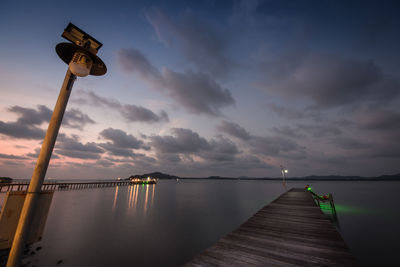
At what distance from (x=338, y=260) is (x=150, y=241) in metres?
13.0

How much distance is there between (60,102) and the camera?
119 inches

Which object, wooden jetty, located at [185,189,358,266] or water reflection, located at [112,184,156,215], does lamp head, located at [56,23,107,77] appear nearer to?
wooden jetty, located at [185,189,358,266]

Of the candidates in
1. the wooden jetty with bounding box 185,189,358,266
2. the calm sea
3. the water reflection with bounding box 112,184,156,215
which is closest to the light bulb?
the wooden jetty with bounding box 185,189,358,266

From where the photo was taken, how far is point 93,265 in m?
9.55

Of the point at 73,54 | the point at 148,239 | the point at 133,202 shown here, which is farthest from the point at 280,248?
the point at 133,202

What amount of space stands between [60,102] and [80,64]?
821 millimetres

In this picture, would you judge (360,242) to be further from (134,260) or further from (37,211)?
(37,211)

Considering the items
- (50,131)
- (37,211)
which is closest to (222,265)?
(37,211)

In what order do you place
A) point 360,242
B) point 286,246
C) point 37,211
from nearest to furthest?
1. point 37,211
2. point 286,246
3. point 360,242

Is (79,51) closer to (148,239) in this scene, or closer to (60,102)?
(60,102)

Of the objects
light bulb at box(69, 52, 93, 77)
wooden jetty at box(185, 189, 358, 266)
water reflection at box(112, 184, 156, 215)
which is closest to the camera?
light bulb at box(69, 52, 93, 77)

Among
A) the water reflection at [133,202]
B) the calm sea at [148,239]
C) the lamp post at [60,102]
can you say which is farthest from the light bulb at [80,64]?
the water reflection at [133,202]

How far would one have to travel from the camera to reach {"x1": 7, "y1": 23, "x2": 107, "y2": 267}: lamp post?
2.45m

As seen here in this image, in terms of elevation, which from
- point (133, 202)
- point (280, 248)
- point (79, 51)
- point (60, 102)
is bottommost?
point (133, 202)
